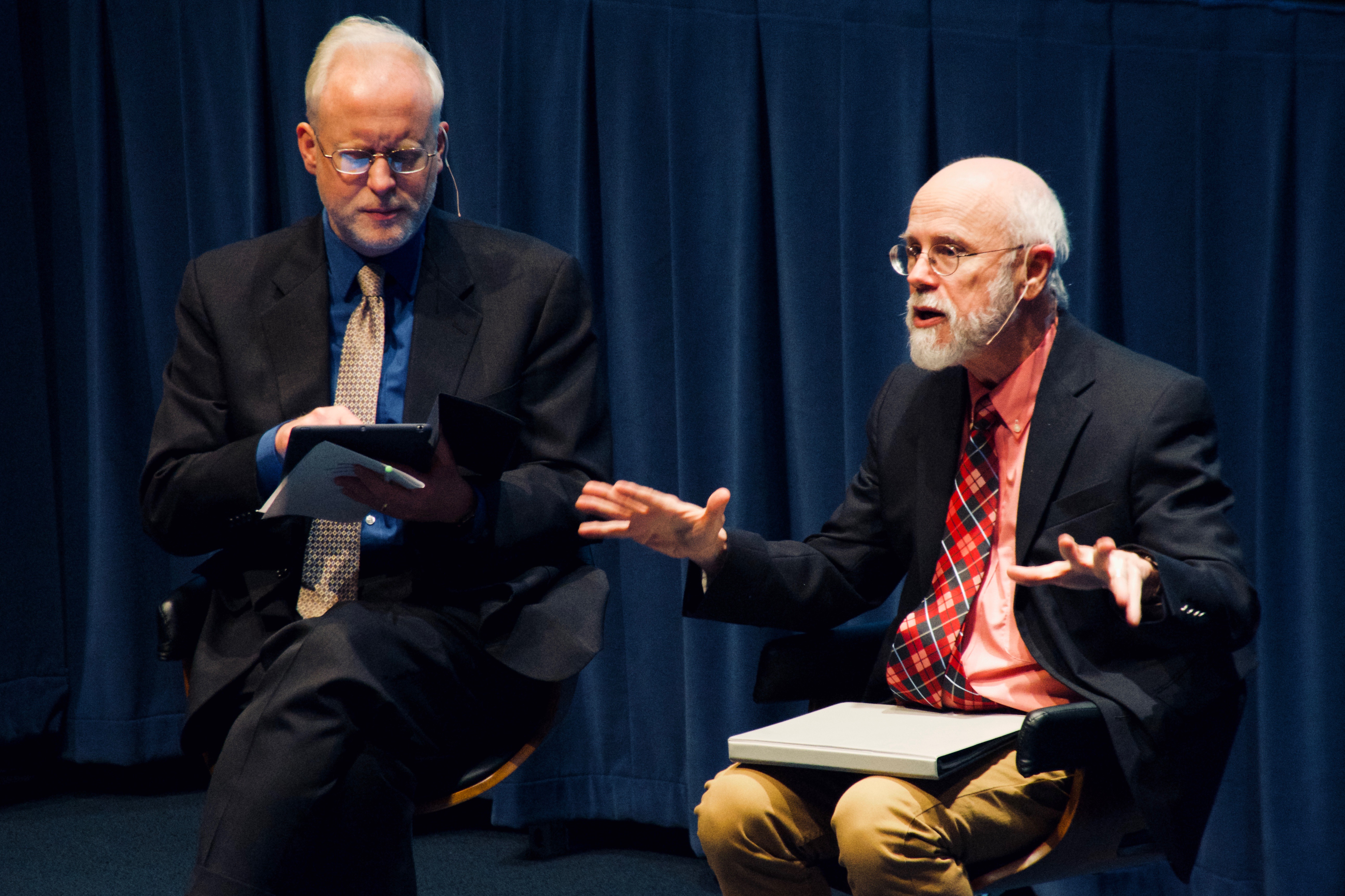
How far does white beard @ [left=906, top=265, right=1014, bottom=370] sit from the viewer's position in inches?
81.7

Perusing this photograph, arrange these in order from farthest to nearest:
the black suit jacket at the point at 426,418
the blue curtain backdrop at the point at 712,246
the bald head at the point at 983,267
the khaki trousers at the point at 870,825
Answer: the blue curtain backdrop at the point at 712,246
the bald head at the point at 983,267
the black suit jacket at the point at 426,418
the khaki trousers at the point at 870,825

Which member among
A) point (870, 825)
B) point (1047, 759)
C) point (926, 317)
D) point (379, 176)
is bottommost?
point (870, 825)

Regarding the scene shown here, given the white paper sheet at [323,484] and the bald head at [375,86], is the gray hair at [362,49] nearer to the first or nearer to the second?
the bald head at [375,86]

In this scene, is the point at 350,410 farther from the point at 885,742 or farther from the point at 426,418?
the point at 885,742

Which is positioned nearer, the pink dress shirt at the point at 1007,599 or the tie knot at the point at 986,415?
the pink dress shirt at the point at 1007,599

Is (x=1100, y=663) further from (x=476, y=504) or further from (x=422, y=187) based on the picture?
(x=422, y=187)

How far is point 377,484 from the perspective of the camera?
1782 millimetres

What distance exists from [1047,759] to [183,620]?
134cm

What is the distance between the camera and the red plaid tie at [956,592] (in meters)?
2.04

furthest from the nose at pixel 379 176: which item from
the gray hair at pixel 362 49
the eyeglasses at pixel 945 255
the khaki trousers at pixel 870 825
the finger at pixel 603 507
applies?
the khaki trousers at pixel 870 825

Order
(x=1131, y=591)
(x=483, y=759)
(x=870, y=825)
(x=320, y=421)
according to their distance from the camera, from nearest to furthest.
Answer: (x=1131, y=591)
(x=870, y=825)
(x=320, y=421)
(x=483, y=759)

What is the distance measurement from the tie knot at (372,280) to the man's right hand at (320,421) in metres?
0.31

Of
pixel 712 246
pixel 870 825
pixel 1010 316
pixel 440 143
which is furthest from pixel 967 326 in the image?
pixel 712 246

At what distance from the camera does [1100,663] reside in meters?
1.92
